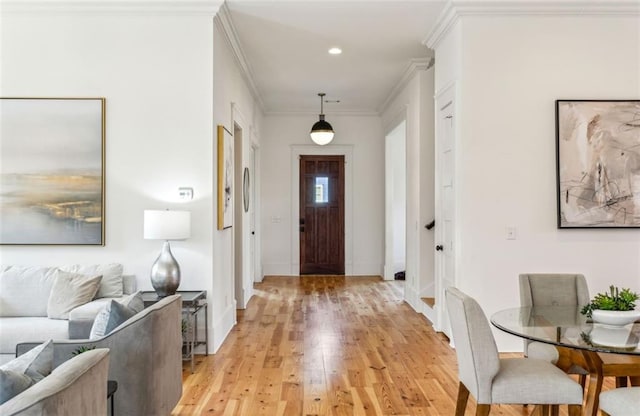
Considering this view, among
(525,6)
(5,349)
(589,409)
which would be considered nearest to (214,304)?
(5,349)

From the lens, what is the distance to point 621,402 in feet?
6.76

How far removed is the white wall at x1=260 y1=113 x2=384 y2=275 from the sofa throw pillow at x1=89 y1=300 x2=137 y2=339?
244 inches

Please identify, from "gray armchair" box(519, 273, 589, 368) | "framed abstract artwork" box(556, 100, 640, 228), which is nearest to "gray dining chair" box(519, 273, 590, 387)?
"gray armchair" box(519, 273, 589, 368)

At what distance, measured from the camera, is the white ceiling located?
13.7 feet

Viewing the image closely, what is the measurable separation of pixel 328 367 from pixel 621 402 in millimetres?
A: 2175

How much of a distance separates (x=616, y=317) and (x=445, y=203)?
7.94ft

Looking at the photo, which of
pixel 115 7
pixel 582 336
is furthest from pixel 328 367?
pixel 115 7

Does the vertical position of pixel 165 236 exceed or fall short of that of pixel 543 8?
it falls short

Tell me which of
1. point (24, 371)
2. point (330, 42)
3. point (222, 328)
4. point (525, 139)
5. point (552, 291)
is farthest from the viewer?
point (330, 42)

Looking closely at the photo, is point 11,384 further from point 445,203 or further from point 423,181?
point 423,181

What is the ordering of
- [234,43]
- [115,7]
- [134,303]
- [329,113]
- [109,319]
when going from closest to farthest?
[109,319] → [134,303] → [115,7] → [234,43] → [329,113]

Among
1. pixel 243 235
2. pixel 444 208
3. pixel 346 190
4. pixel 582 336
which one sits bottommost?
pixel 582 336

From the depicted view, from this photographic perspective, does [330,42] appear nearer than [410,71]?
Yes

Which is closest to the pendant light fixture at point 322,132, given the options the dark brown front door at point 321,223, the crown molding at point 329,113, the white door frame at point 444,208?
the crown molding at point 329,113
